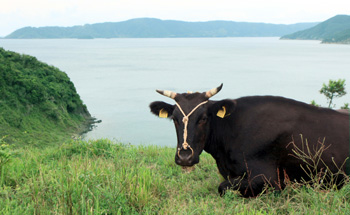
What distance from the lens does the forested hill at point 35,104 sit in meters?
43.5

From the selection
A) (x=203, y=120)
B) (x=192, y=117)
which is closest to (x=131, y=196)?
(x=192, y=117)

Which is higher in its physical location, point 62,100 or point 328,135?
point 328,135

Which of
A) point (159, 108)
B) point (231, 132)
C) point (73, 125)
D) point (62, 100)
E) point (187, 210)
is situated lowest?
point (73, 125)

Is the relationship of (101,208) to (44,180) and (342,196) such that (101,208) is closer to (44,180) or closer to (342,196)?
(44,180)

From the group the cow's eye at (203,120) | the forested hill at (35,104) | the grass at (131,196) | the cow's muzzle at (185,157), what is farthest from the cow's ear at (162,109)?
the forested hill at (35,104)

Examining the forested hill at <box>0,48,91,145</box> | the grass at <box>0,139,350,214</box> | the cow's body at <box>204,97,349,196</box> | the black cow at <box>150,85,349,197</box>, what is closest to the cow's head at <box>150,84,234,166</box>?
the black cow at <box>150,85,349,197</box>

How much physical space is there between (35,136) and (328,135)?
43142 millimetres

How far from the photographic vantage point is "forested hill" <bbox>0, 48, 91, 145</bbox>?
43531mm

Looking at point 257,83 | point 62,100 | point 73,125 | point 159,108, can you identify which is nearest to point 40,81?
point 62,100

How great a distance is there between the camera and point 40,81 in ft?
187

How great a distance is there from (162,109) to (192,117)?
751mm

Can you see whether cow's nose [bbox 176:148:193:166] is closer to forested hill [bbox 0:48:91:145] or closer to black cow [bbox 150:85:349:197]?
black cow [bbox 150:85:349:197]

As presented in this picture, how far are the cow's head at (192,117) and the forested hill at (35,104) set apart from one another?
3662 cm

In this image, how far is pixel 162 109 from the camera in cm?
612
